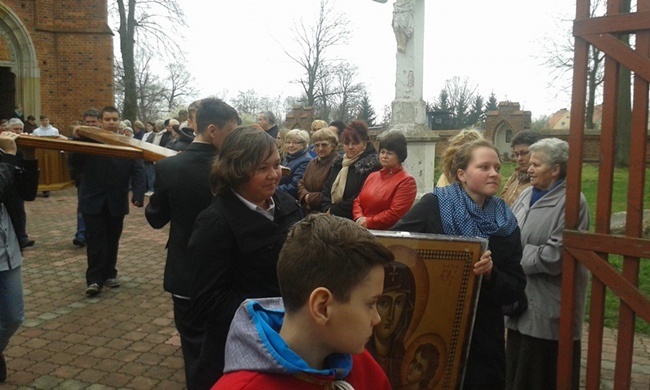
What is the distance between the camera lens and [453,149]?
138 inches

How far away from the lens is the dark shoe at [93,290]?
23.1 feet

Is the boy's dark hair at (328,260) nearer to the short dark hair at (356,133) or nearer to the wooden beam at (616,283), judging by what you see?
the wooden beam at (616,283)

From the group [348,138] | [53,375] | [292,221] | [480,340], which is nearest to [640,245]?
[480,340]

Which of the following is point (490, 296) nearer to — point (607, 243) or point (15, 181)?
point (607, 243)

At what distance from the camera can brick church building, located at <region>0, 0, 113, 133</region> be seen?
19938 mm

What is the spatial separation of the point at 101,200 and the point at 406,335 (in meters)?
5.19

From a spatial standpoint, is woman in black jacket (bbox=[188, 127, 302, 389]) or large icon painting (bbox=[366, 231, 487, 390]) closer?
woman in black jacket (bbox=[188, 127, 302, 389])

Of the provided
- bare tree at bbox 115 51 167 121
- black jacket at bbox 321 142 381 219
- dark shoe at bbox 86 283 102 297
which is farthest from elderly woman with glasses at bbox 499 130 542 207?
bare tree at bbox 115 51 167 121

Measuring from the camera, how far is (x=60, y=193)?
17812mm

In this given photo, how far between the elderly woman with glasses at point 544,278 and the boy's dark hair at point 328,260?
2333 millimetres

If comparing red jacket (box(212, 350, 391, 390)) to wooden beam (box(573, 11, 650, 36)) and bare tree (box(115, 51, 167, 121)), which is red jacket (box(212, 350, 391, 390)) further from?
bare tree (box(115, 51, 167, 121))

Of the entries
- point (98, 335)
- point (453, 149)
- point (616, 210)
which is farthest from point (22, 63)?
point (453, 149)

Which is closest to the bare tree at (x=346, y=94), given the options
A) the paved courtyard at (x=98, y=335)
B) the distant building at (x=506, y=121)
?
the distant building at (x=506, y=121)

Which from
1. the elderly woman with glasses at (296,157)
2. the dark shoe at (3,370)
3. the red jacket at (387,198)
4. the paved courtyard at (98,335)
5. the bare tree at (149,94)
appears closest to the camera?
the dark shoe at (3,370)
